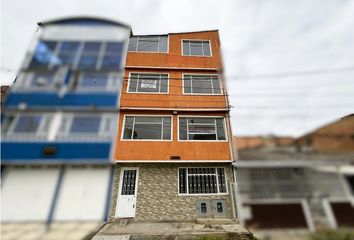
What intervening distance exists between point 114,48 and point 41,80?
2.45 m

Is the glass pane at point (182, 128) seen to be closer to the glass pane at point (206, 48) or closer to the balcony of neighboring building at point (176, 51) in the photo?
the balcony of neighboring building at point (176, 51)

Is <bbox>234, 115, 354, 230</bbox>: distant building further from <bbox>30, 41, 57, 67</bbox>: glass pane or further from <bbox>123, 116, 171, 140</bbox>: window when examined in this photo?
<bbox>30, 41, 57, 67</bbox>: glass pane

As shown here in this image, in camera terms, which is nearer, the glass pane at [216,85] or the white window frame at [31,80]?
the white window frame at [31,80]

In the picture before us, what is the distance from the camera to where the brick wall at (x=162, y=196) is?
24.1 ft

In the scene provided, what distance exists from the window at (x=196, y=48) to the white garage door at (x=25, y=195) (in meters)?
9.19

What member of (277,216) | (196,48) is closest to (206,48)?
(196,48)

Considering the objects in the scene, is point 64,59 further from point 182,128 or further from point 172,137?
point 182,128

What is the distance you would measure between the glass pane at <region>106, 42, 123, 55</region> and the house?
2.16m

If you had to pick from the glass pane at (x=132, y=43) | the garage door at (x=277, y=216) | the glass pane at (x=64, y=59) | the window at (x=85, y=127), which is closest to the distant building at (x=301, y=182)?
the garage door at (x=277, y=216)

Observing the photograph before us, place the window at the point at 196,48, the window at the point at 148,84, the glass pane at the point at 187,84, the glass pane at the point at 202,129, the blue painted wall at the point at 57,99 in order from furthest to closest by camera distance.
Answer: the window at the point at 196,48, the glass pane at the point at 187,84, the window at the point at 148,84, the glass pane at the point at 202,129, the blue painted wall at the point at 57,99

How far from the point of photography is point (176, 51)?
10.2 m

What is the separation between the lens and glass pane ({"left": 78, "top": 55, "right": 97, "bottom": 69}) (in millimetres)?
5398

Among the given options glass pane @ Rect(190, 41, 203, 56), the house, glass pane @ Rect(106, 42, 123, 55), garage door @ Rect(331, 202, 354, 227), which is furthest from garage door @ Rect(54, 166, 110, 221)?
glass pane @ Rect(190, 41, 203, 56)

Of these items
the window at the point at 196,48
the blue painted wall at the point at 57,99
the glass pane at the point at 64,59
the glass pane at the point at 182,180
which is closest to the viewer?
the blue painted wall at the point at 57,99
